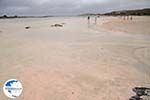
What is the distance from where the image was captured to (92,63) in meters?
10.6

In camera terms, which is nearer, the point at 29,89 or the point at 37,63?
the point at 29,89

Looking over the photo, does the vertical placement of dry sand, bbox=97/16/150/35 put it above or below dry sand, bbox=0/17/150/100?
below

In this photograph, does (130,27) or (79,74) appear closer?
(79,74)

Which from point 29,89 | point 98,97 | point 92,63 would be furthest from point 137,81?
point 29,89

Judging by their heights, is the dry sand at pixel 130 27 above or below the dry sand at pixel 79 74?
below

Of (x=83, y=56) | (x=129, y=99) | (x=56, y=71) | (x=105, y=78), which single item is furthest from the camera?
(x=83, y=56)

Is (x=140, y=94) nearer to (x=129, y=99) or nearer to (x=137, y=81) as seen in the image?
→ (x=129, y=99)

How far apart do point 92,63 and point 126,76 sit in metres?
2.41

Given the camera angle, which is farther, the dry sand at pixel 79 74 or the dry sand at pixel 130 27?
the dry sand at pixel 130 27

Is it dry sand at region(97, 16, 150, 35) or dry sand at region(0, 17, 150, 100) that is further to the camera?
dry sand at region(97, 16, 150, 35)

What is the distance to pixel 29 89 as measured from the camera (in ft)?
23.9

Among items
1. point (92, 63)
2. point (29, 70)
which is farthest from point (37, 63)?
point (92, 63)

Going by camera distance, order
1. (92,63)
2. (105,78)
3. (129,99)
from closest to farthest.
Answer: (129,99) → (105,78) → (92,63)

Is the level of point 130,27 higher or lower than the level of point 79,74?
lower
